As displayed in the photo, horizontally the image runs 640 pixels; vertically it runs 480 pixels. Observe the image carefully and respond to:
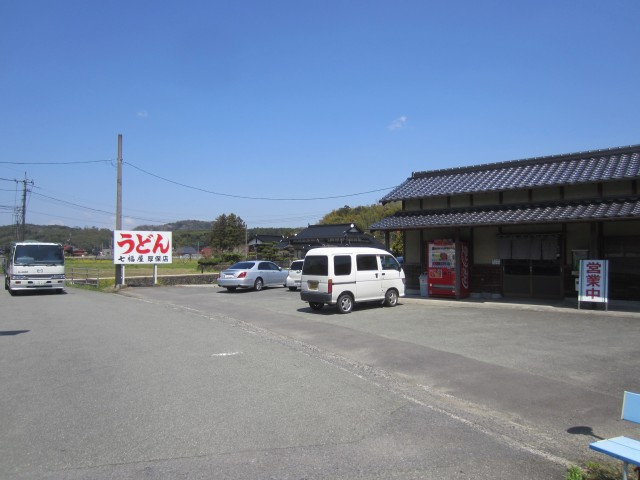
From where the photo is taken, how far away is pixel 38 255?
72.2 feet

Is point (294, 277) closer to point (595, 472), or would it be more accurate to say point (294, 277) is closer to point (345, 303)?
point (345, 303)

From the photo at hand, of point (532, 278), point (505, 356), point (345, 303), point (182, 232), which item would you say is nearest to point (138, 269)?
point (345, 303)

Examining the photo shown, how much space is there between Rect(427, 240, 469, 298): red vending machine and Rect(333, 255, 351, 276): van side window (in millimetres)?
4539

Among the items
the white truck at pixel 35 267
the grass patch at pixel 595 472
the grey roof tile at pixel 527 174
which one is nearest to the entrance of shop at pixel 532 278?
the grey roof tile at pixel 527 174

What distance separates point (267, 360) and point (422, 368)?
8.58 feet

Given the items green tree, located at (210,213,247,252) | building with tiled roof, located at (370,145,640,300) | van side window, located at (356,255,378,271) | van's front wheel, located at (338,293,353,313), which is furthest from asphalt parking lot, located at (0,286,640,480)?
green tree, located at (210,213,247,252)

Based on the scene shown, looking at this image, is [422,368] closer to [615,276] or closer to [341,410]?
[341,410]

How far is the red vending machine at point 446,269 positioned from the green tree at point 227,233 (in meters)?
60.2

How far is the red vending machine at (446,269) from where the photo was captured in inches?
681

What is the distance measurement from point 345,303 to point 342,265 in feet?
3.85

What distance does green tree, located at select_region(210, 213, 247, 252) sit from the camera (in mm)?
75750

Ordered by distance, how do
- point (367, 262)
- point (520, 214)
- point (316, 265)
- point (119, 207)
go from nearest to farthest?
point (316, 265) < point (367, 262) < point (520, 214) < point (119, 207)

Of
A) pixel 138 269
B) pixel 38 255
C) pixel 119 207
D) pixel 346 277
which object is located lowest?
pixel 138 269

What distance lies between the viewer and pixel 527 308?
14.6 m
